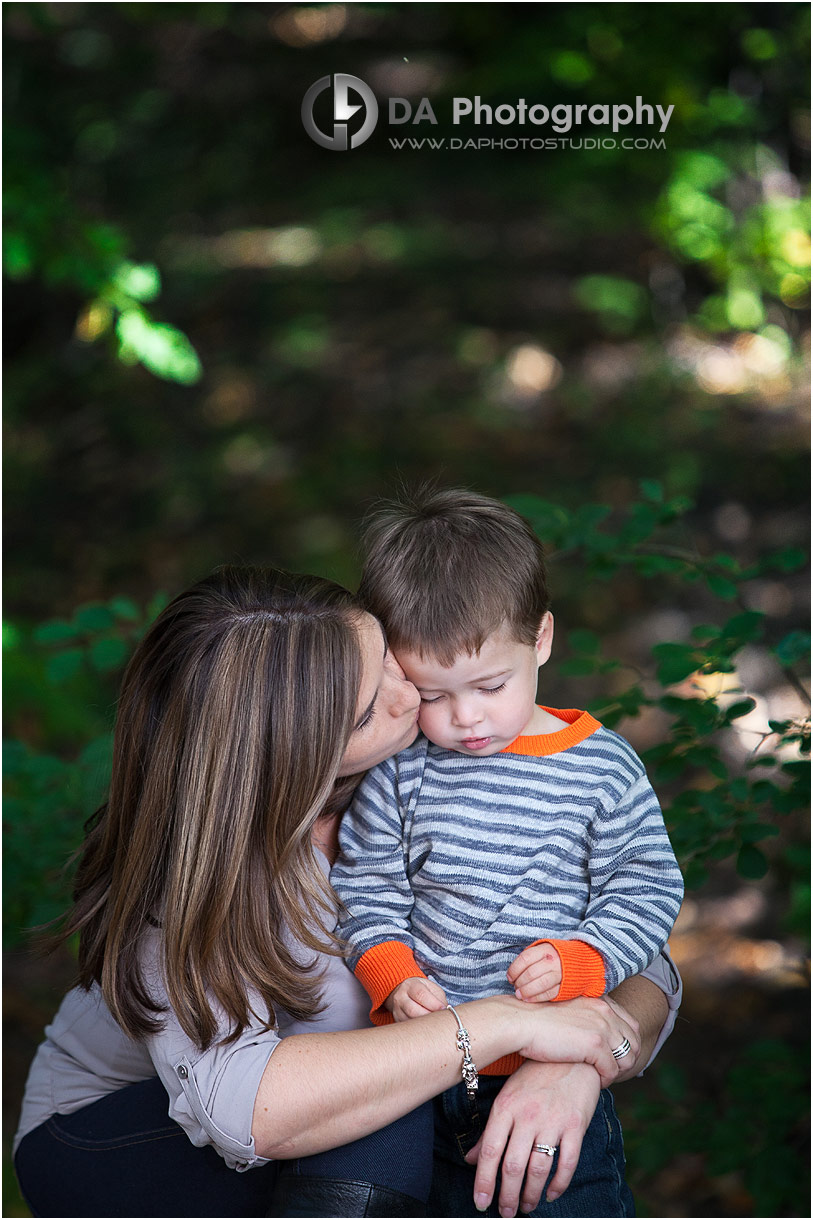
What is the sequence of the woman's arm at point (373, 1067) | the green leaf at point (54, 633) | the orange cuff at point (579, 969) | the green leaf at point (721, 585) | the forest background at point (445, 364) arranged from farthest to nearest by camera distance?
the forest background at point (445, 364), the green leaf at point (54, 633), the green leaf at point (721, 585), the orange cuff at point (579, 969), the woman's arm at point (373, 1067)

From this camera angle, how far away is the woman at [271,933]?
1.42 meters

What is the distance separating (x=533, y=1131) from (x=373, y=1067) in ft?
0.83

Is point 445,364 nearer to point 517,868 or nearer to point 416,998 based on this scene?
point 517,868

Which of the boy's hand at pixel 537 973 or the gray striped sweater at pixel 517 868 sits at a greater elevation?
the gray striped sweater at pixel 517 868

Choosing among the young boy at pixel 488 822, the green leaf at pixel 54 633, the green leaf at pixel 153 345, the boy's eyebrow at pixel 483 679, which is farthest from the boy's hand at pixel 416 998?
the green leaf at pixel 153 345

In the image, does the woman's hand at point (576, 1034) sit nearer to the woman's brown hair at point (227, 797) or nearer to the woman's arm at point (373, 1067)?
the woman's arm at point (373, 1067)

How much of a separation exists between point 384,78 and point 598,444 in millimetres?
4285

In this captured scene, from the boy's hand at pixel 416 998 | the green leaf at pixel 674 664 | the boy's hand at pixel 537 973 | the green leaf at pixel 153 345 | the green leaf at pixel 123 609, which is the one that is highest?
the green leaf at pixel 153 345

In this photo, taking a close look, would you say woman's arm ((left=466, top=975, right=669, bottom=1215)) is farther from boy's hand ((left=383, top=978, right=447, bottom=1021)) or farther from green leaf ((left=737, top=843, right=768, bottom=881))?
green leaf ((left=737, top=843, right=768, bottom=881))

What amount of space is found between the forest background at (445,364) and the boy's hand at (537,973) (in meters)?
0.67

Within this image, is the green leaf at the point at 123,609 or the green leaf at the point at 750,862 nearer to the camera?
the green leaf at the point at 750,862

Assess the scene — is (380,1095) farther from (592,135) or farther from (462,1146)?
(592,135)

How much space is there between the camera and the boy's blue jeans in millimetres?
1530

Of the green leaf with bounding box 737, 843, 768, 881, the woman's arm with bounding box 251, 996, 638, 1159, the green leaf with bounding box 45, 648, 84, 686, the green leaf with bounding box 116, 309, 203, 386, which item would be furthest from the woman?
the green leaf with bounding box 116, 309, 203, 386
